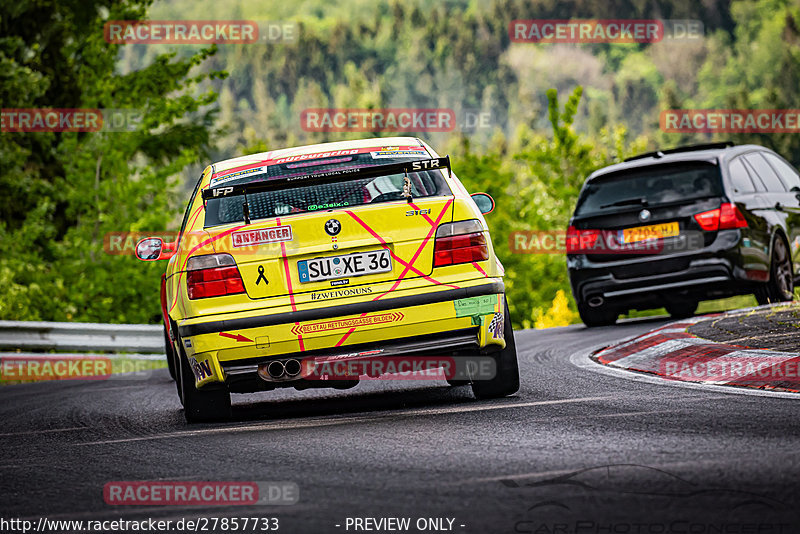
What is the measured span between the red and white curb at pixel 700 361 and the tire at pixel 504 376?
1252 mm

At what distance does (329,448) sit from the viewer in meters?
5.88

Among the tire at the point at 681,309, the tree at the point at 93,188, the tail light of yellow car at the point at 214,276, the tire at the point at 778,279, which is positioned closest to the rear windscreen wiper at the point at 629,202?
the tire at the point at 778,279

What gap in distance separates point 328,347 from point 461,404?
39.0 inches

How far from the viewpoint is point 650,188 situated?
1299 centimetres

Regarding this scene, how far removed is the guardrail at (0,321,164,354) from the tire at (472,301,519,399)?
8394 mm

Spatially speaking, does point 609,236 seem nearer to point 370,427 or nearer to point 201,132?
point 370,427

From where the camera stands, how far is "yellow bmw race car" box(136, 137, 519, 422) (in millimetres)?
7039

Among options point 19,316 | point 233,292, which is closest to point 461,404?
point 233,292

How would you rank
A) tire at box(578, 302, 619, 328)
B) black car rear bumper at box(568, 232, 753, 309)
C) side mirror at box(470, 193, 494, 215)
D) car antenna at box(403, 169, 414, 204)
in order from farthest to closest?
tire at box(578, 302, 619, 328), black car rear bumper at box(568, 232, 753, 309), side mirror at box(470, 193, 494, 215), car antenna at box(403, 169, 414, 204)

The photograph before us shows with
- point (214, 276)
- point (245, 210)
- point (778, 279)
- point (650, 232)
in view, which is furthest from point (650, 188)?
point (214, 276)

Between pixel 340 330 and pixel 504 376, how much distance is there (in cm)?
118

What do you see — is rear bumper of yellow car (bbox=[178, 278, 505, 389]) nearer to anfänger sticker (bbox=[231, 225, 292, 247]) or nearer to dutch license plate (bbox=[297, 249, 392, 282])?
dutch license plate (bbox=[297, 249, 392, 282])

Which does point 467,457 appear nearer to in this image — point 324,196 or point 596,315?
point 324,196

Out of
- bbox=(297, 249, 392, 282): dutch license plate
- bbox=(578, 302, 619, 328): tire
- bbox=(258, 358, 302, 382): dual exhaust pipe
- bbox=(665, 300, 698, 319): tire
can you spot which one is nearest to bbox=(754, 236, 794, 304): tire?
bbox=(578, 302, 619, 328): tire
